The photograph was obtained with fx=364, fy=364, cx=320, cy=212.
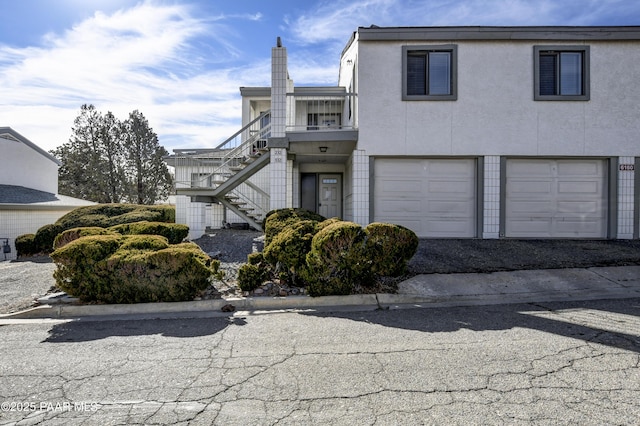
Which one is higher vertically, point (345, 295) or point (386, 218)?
point (386, 218)

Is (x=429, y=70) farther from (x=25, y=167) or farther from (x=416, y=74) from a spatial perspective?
(x=25, y=167)

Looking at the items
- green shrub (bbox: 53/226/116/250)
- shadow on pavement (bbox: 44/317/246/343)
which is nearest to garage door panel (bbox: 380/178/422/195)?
shadow on pavement (bbox: 44/317/246/343)

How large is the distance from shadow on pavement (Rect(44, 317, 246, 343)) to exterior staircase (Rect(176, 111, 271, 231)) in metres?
6.57

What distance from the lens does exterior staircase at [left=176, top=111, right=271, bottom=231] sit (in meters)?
11.3

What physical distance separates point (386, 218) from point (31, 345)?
8422 mm

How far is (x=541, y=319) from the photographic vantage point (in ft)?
16.3

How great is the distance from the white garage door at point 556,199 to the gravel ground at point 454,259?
Result: 1.89 ft

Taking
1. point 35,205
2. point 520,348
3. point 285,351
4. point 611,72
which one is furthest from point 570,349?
point 35,205

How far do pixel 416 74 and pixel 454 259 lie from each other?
18.0 ft

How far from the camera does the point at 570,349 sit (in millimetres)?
3859

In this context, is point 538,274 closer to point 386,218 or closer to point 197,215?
point 386,218

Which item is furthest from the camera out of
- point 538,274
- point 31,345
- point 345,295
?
point 538,274

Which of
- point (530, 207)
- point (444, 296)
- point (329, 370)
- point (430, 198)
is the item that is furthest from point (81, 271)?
point (530, 207)

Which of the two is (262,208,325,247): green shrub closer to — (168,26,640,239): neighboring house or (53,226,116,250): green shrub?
(168,26,640,239): neighboring house
